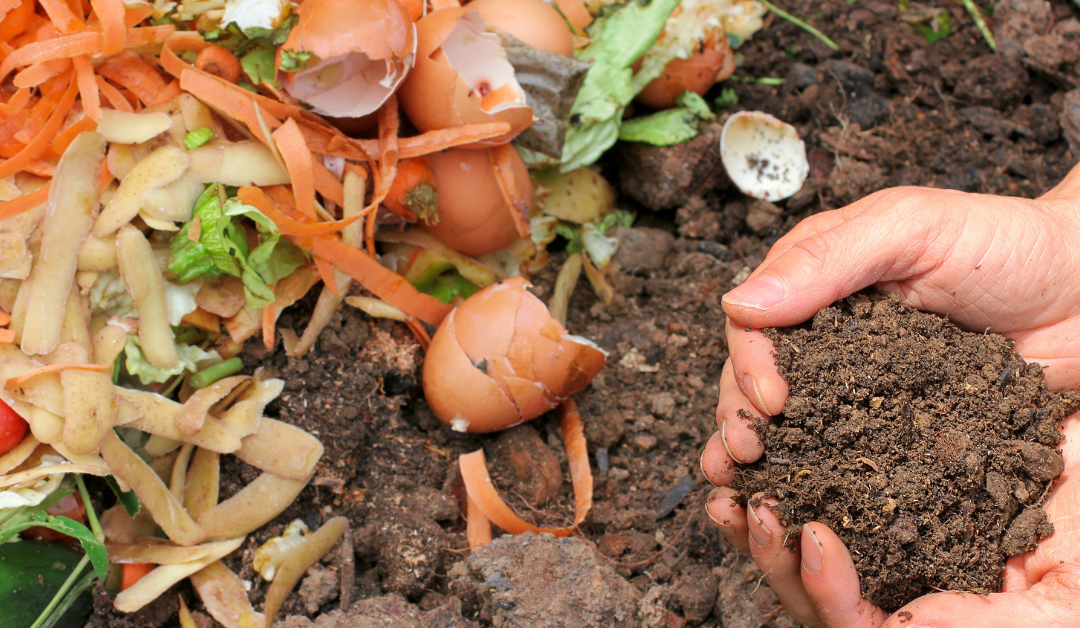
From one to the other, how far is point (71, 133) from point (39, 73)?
0.16m

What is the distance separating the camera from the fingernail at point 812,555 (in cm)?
131

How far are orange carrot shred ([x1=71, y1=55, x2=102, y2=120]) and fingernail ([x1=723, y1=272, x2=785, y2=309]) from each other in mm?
1490

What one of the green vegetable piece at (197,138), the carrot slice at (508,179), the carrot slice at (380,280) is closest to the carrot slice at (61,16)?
the green vegetable piece at (197,138)

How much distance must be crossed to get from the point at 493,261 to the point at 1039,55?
189cm

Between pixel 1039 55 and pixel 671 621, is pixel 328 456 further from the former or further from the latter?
pixel 1039 55

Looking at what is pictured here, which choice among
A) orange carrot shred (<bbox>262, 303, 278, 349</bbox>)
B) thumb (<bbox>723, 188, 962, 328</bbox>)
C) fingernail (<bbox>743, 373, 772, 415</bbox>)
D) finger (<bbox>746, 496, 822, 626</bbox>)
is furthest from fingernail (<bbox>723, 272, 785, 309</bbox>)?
orange carrot shred (<bbox>262, 303, 278, 349</bbox>)

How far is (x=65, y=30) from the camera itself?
5.66ft

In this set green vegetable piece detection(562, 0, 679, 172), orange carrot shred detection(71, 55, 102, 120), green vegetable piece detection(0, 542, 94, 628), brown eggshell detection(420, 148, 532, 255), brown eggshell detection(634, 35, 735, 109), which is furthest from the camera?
brown eggshell detection(634, 35, 735, 109)

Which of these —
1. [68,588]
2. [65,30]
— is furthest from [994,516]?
[65,30]

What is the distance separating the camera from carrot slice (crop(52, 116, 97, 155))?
169 cm

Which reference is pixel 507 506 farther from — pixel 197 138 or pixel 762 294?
pixel 197 138

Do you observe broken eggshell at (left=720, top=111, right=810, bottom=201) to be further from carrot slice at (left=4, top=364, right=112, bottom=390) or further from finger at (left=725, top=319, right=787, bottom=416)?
carrot slice at (left=4, top=364, right=112, bottom=390)

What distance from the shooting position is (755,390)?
1.44 meters

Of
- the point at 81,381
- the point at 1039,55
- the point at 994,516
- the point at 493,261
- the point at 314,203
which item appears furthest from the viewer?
the point at 1039,55
